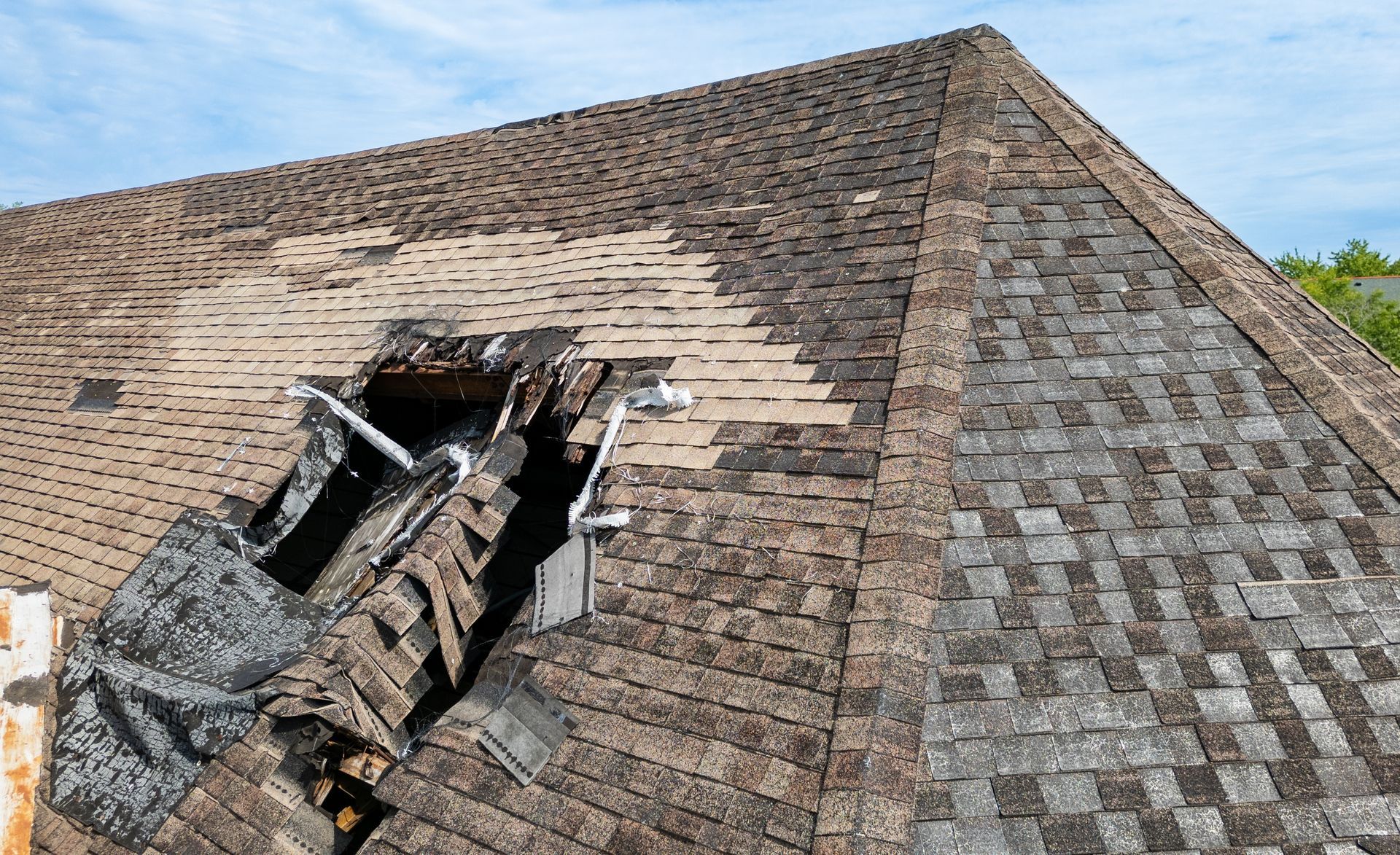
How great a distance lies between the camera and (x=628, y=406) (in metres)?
7.09

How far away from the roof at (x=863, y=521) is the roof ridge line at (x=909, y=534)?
0.02 metres

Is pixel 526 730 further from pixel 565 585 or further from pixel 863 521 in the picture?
pixel 863 521

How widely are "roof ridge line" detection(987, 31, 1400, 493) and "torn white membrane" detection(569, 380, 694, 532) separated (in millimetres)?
3559

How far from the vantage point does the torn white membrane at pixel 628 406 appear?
679 centimetres

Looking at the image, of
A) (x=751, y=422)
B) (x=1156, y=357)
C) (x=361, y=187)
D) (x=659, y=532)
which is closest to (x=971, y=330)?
(x=1156, y=357)

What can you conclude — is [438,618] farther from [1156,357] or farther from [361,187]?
[361,187]

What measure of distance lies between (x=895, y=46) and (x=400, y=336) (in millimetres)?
5462

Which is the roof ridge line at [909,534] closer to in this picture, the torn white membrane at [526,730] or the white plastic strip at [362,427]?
the torn white membrane at [526,730]

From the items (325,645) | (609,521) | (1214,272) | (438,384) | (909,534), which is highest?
(1214,272)

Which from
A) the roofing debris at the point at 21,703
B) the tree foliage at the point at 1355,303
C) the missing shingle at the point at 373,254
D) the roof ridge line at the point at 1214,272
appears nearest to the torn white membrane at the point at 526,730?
the roofing debris at the point at 21,703

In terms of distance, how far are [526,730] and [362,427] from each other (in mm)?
3847

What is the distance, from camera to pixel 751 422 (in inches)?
Result: 258

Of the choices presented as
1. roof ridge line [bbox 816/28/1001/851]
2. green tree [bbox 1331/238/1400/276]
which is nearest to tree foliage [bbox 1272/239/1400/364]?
green tree [bbox 1331/238/1400/276]

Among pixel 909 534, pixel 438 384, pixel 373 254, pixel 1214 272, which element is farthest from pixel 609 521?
pixel 373 254
